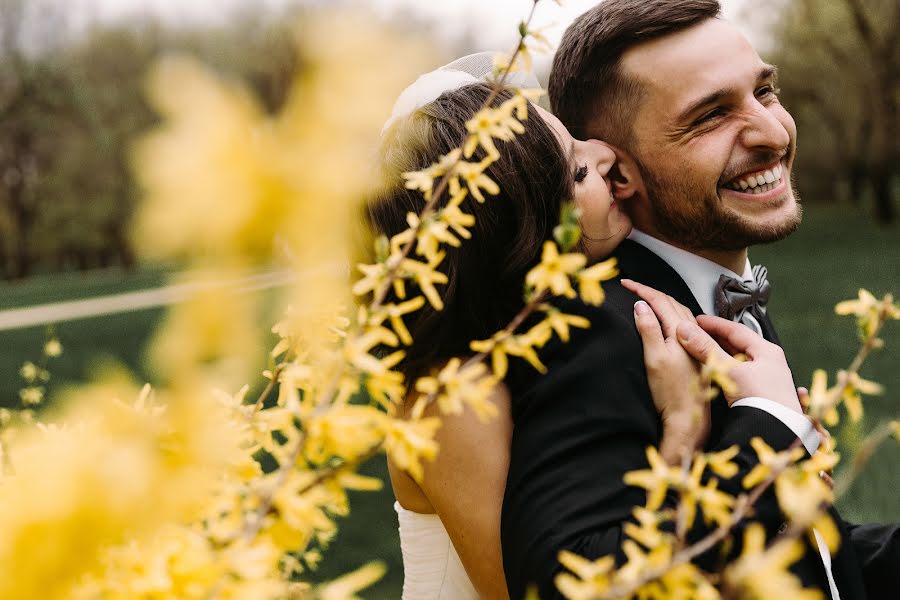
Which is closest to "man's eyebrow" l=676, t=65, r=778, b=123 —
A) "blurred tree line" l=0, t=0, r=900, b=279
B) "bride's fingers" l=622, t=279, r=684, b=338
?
"bride's fingers" l=622, t=279, r=684, b=338

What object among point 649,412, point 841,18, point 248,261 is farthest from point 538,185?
point 841,18

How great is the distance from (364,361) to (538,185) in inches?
40.5

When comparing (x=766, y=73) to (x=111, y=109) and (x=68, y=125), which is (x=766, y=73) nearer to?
(x=68, y=125)

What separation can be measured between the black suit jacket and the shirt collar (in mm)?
494

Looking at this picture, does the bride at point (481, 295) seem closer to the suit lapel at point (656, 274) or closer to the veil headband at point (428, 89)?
the veil headband at point (428, 89)

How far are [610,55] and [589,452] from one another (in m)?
1.46

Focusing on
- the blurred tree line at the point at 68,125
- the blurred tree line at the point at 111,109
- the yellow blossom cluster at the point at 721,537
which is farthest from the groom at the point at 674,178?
the blurred tree line at the point at 68,125

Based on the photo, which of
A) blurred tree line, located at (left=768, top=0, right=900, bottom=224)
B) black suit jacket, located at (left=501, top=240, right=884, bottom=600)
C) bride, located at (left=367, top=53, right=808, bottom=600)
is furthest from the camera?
blurred tree line, located at (left=768, top=0, right=900, bottom=224)

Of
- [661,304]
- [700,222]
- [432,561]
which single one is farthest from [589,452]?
[700,222]

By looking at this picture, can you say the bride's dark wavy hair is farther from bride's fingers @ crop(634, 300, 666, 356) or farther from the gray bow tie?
the gray bow tie

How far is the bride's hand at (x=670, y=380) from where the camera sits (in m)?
1.63

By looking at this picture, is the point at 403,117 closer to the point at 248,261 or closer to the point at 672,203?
the point at 672,203

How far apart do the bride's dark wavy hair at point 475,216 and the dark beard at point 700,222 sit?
0.58 metres

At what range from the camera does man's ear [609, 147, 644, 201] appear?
238 cm
